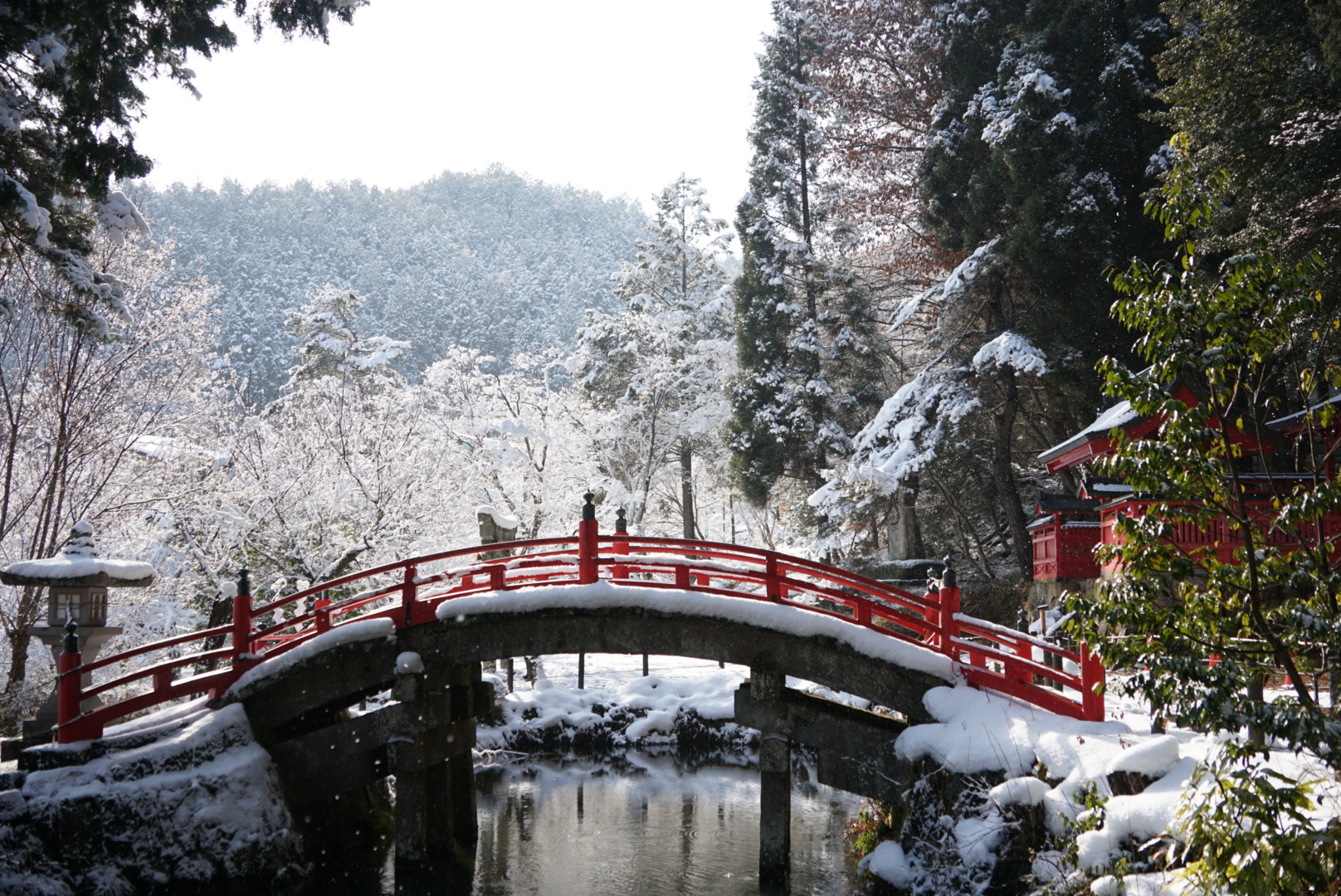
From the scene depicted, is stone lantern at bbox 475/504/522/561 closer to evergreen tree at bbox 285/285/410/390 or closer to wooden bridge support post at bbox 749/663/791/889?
wooden bridge support post at bbox 749/663/791/889

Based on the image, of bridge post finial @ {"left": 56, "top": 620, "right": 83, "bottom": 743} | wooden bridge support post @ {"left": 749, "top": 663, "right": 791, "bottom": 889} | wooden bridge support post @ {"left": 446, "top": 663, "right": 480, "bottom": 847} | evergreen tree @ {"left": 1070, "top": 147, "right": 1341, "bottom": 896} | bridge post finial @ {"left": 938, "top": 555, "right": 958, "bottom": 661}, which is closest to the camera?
evergreen tree @ {"left": 1070, "top": 147, "right": 1341, "bottom": 896}

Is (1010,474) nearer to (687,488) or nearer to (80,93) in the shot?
(687,488)

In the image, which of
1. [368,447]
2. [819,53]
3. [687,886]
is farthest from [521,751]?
[819,53]

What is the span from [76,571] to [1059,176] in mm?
18964

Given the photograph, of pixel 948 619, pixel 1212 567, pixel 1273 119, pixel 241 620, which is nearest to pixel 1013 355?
Result: pixel 1273 119

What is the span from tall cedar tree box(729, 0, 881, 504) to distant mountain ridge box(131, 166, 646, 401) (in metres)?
29.4

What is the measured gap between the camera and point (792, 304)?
2759 centimetres

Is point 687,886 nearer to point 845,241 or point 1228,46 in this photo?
point 1228,46

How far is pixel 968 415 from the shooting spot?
2305cm

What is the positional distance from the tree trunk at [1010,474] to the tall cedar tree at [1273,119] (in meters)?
7.11

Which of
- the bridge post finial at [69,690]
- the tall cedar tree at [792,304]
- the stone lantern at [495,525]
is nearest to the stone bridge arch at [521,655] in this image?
the bridge post finial at [69,690]

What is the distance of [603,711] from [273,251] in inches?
2180

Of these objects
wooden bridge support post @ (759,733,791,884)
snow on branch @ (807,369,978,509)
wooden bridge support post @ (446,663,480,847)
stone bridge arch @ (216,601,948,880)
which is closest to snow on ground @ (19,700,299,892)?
stone bridge arch @ (216,601,948,880)

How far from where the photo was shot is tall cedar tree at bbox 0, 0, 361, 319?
8.37m
